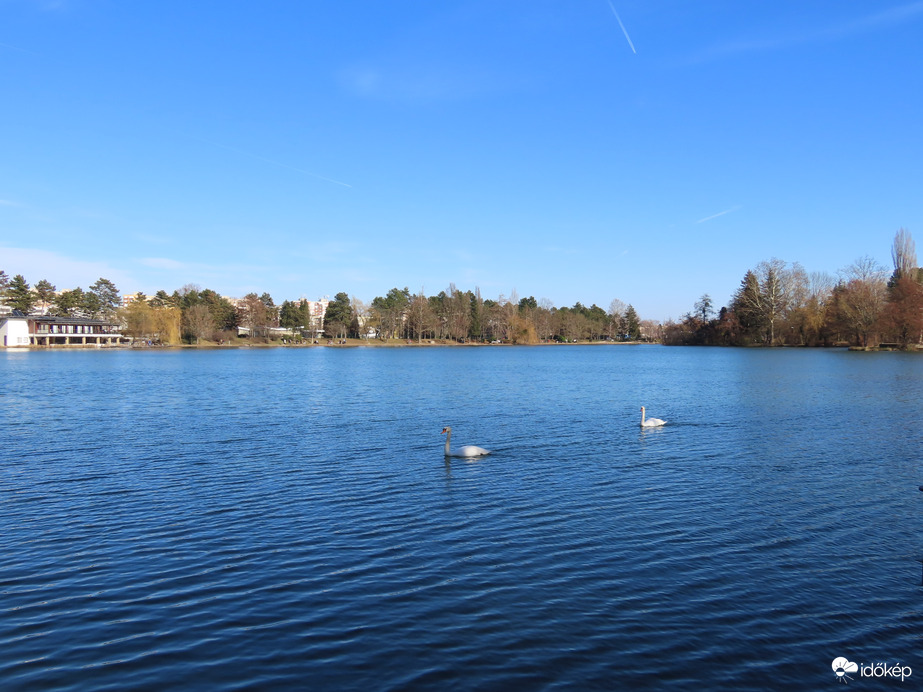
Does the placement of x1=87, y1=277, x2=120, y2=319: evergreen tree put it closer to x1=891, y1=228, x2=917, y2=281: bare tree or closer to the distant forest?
the distant forest

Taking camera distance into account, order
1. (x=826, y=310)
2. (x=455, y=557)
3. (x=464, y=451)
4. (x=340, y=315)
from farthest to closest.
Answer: (x=340, y=315), (x=826, y=310), (x=464, y=451), (x=455, y=557)

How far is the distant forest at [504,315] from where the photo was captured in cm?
9075

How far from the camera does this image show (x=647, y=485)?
15844mm

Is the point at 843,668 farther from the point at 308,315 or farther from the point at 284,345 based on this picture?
the point at 308,315

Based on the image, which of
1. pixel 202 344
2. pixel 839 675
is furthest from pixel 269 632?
pixel 202 344

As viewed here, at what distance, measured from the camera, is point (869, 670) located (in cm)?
730

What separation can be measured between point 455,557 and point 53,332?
136442 millimetres

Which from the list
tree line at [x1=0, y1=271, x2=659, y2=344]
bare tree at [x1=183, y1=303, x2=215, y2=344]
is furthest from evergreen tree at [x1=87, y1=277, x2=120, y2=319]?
bare tree at [x1=183, y1=303, x2=215, y2=344]

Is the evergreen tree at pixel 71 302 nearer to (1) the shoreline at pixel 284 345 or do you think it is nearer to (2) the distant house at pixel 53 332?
(2) the distant house at pixel 53 332

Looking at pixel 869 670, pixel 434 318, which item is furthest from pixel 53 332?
pixel 869 670

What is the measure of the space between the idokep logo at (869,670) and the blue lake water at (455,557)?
0.41 feet

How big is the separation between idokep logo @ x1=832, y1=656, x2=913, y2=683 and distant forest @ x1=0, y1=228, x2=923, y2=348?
9391cm

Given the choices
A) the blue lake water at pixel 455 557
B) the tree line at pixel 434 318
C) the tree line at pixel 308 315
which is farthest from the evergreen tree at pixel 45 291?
the blue lake water at pixel 455 557

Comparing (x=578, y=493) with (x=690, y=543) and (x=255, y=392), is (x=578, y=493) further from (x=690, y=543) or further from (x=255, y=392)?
(x=255, y=392)
